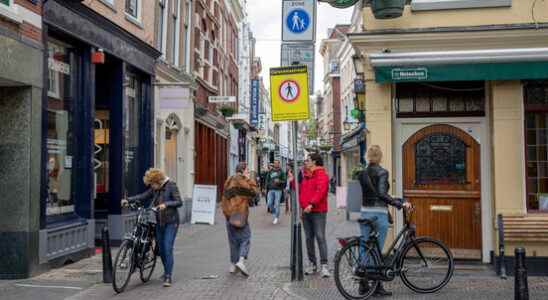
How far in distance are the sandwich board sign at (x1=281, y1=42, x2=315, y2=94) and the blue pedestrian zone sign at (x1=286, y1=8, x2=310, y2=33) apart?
0.23 metres

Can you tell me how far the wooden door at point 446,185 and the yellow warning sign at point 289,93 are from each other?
2.00 metres

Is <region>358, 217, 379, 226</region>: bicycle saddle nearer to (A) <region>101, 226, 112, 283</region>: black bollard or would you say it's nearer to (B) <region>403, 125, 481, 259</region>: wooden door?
(B) <region>403, 125, 481, 259</region>: wooden door

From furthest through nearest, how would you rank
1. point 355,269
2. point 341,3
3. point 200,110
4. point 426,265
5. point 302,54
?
point 200,110 < point 302,54 < point 341,3 < point 426,265 < point 355,269

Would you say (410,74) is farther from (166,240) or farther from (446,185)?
(166,240)

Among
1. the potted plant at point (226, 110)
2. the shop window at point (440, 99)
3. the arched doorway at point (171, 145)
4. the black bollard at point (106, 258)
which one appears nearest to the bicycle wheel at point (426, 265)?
the shop window at point (440, 99)

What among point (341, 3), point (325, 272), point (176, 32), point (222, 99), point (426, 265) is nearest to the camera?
point (426, 265)

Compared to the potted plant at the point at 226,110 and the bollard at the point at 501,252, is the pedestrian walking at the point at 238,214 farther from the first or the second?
the potted plant at the point at 226,110

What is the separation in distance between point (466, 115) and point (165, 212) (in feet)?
16.6

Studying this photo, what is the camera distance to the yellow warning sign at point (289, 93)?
30.4 feet

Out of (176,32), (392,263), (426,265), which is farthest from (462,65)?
(176,32)

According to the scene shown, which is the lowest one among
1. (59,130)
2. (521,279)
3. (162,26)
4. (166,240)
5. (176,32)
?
(521,279)

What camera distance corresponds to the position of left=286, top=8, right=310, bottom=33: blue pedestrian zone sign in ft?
30.6

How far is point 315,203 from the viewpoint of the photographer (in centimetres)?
923

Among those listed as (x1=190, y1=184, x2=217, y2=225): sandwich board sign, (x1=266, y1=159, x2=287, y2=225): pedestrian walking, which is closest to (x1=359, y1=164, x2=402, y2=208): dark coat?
(x1=190, y1=184, x2=217, y2=225): sandwich board sign
